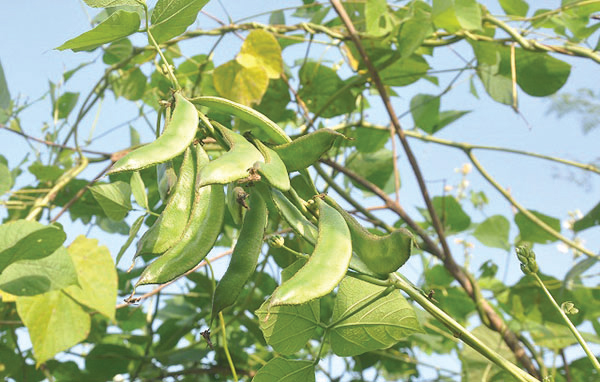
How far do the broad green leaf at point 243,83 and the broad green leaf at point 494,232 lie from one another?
0.75 meters

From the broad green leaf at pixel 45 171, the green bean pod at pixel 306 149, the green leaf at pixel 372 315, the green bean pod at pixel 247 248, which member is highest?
the green bean pod at pixel 306 149

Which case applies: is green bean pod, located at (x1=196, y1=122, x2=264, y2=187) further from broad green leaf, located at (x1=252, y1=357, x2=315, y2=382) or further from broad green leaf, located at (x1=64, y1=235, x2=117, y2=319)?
broad green leaf, located at (x1=64, y1=235, x2=117, y2=319)

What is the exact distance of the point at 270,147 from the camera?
19.3 inches

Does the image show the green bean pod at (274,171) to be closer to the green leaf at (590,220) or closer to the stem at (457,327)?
the stem at (457,327)

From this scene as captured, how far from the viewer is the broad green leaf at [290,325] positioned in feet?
1.89

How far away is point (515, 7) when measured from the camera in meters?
1.34

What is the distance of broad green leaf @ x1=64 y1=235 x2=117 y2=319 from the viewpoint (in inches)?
39.0

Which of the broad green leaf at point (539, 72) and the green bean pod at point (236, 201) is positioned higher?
the green bean pod at point (236, 201)

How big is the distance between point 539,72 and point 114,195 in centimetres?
95

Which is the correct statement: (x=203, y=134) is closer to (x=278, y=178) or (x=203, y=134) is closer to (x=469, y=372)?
(x=278, y=178)

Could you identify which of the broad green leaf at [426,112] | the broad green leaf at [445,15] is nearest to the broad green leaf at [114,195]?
the broad green leaf at [445,15]

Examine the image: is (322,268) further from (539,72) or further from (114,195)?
(539,72)

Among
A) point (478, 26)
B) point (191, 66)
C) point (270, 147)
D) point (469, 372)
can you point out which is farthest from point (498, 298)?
point (270, 147)

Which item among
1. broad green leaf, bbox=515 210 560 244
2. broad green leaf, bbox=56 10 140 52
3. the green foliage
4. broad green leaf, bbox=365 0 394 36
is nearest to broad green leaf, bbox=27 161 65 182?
the green foliage
